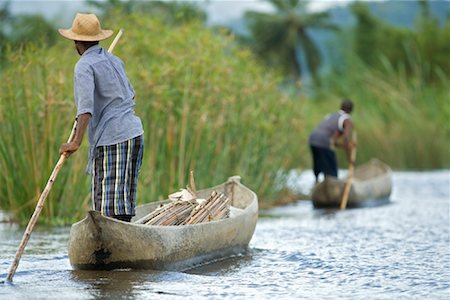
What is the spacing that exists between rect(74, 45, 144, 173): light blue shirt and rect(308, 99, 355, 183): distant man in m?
9.98

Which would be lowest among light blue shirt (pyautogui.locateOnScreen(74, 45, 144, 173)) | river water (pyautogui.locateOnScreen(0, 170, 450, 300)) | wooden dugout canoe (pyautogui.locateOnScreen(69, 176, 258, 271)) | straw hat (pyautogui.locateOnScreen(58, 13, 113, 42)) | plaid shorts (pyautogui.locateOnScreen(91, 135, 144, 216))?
river water (pyautogui.locateOnScreen(0, 170, 450, 300))

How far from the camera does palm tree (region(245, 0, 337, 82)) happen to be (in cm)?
7525

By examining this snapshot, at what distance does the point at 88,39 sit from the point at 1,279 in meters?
2.02

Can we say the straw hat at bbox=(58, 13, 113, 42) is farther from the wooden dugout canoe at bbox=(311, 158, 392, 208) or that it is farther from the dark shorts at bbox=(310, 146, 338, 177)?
the dark shorts at bbox=(310, 146, 338, 177)

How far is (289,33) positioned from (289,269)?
67576 millimetres

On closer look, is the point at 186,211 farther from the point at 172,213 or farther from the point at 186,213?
the point at 172,213

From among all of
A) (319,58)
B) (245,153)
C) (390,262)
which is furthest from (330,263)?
(319,58)

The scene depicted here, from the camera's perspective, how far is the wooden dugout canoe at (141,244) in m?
9.02

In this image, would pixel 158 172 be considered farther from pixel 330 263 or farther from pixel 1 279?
pixel 1 279

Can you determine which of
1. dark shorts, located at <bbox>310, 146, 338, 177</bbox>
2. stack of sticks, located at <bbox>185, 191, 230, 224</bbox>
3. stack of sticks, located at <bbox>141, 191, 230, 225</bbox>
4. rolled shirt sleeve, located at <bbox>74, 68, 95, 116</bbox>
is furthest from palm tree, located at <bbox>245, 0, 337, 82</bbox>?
rolled shirt sleeve, located at <bbox>74, 68, 95, 116</bbox>

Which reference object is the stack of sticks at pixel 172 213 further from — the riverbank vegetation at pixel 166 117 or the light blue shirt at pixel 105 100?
the riverbank vegetation at pixel 166 117

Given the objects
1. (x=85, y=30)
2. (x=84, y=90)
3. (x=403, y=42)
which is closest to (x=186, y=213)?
(x=84, y=90)

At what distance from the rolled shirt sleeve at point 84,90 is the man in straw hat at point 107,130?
1cm

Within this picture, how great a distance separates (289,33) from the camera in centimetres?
7694
